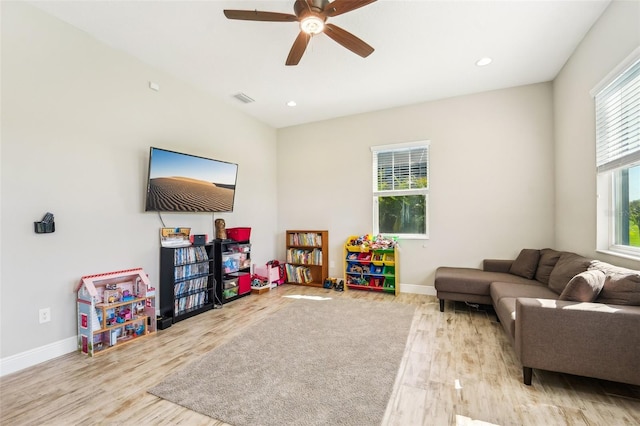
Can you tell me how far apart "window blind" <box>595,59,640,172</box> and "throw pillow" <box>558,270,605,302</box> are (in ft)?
3.48

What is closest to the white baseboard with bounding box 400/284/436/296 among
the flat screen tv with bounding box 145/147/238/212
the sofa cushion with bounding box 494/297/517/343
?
the sofa cushion with bounding box 494/297/517/343

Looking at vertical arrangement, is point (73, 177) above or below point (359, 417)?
above

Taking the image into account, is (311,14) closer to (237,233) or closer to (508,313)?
(508,313)

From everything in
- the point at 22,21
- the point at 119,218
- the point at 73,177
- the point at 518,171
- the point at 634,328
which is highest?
the point at 22,21

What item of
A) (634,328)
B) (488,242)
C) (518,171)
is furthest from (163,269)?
(518,171)

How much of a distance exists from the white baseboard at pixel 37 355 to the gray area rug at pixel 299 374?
4.13 feet

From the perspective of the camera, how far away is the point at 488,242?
13.3 feet

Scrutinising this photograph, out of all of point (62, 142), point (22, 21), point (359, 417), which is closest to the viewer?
point (359, 417)

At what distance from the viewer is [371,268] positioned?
462cm

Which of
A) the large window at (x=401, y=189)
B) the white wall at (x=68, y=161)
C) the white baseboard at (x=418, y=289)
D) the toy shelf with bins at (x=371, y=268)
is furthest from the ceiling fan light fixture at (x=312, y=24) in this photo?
the white baseboard at (x=418, y=289)

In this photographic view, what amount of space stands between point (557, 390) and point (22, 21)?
16.5ft

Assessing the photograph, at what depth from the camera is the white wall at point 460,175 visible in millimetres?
3832

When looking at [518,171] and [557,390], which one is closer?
[557,390]

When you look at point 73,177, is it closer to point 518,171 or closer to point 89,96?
point 89,96
